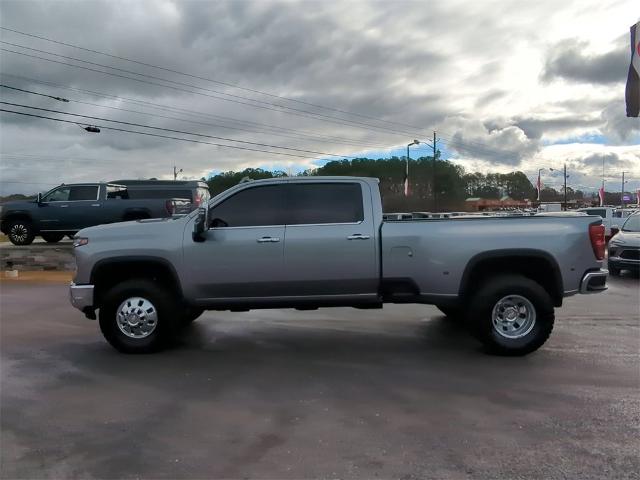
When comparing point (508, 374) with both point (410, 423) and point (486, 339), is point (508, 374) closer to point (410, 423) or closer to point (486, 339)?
point (486, 339)

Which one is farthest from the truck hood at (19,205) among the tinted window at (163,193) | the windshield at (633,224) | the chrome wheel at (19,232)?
the windshield at (633,224)

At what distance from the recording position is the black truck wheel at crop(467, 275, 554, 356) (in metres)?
5.62

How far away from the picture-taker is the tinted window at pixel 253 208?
593 centimetres

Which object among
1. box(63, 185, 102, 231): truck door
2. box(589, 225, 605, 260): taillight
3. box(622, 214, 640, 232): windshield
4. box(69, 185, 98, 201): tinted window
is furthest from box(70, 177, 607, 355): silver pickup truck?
box(69, 185, 98, 201): tinted window

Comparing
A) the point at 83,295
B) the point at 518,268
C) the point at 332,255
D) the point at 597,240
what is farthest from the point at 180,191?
the point at 597,240

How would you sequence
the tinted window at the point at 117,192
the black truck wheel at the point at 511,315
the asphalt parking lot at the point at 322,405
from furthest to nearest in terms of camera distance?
the tinted window at the point at 117,192 < the black truck wheel at the point at 511,315 < the asphalt parking lot at the point at 322,405

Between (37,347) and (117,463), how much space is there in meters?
3.71

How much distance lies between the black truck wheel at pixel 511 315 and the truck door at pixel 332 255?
3.89 ft

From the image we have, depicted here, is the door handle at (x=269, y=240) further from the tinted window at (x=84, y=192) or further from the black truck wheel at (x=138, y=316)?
the tinted window at (x=84, y=192)

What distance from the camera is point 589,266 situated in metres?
5.72

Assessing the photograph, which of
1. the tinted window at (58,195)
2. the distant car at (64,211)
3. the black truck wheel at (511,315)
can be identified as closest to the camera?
the black truck wheel at (511,315)

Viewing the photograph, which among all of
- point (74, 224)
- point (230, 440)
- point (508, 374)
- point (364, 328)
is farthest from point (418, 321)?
point (74, 224)

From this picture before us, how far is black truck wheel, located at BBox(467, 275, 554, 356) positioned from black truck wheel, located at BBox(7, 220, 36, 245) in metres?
15.0

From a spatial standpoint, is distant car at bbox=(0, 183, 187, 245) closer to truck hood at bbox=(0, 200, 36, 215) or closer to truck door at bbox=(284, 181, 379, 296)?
truck hood at bbox=(0, 200, 36, 215)
